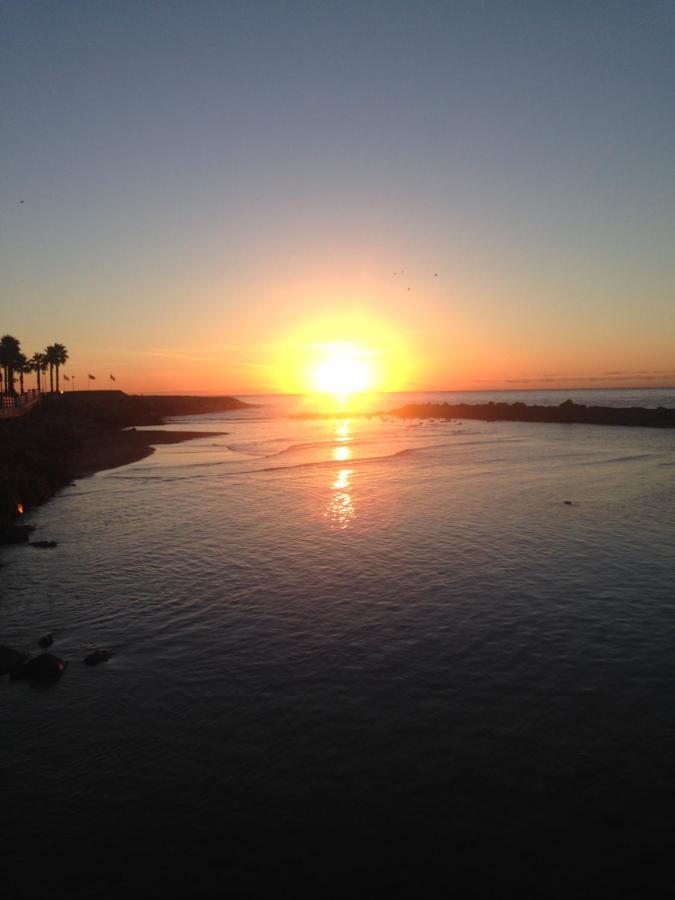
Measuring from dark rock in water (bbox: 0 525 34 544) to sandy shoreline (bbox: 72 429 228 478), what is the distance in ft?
77.5

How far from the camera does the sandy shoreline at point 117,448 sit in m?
62.4

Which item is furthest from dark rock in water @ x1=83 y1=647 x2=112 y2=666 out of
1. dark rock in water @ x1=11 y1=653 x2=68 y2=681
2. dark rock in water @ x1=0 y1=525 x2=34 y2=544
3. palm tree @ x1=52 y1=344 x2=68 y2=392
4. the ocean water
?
palm tree @ x1=52 y1=344 x2=68 y2=392

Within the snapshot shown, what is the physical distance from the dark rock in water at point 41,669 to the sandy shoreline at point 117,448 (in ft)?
139

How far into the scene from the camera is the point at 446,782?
36.0 feet

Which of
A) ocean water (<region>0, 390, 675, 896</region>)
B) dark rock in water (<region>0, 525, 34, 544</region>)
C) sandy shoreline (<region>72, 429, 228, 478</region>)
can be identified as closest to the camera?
ocean water (<region>0, 390, 675, 896</region>)

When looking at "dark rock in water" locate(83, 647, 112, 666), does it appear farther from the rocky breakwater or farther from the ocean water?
the rocky breakwater

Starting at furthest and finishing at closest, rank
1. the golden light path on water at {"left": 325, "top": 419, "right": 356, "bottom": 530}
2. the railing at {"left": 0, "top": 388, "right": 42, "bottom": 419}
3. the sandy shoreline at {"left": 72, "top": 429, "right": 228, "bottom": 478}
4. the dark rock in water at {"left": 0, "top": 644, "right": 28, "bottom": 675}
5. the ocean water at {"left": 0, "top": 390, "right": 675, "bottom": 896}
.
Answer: the railing at {"left": 0, "top": 388, "right": 42, "bottom": 419}
the sandy shoreline at {"left": 72, "top": 429, "right": 228, "bottom": 478}
the golden light path on water at {"left": 325, "top": 419, "right": 356, "bottom": 530}
the dark rock in water at {"left": 0, "top": 644, "right": 28, "bottom": 675}
the ocean water at {"left": 0, "top": 390, "right": 675, "bottom": 896}

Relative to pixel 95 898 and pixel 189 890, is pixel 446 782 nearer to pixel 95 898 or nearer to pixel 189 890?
pixel 189 890

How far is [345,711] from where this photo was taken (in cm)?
1349

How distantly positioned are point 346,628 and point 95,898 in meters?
10.5

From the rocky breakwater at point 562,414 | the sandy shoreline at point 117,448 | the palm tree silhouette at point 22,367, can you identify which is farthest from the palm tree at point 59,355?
the rocky breakwater at point 562,414

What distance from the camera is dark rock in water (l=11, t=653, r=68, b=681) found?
15.2 metres

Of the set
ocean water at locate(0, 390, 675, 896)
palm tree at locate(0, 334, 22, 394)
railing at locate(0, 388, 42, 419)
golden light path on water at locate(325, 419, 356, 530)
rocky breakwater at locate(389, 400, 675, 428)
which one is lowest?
ocean water at locate(0, 390, 675, 896)

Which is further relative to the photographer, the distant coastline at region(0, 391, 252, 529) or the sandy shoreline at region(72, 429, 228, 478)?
the sandy shoreline at region(72, 429, 228, 478)
